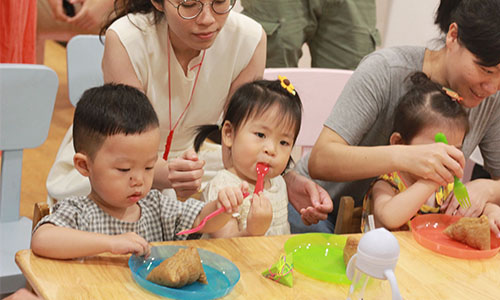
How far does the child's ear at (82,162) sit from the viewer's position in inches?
46.6

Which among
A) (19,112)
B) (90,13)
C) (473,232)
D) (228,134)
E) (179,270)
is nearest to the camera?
(179,270)

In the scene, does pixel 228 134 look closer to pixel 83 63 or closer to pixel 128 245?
Answer: pixel 128 245

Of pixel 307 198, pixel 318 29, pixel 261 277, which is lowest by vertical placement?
pixel 307 198

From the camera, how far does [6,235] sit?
1.69 m

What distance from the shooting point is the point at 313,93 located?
1977 mm

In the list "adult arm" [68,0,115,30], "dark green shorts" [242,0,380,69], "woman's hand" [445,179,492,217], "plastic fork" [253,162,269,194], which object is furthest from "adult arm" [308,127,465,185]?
"adult arm" [68,0,115,30]

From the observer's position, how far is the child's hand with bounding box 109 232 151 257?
1.06 meters

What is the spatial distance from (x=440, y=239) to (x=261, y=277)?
458mm

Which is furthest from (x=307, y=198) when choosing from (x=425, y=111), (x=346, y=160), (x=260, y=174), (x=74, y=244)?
(x=74, y=244)

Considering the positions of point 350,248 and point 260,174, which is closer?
point 350,248

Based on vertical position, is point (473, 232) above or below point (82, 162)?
below

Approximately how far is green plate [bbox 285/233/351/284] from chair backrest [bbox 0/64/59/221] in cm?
78

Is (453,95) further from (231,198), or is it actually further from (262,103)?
(231,198)

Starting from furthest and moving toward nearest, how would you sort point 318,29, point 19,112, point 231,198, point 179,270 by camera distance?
point 318,29, point 19,112, point 231,198, point 179,270
